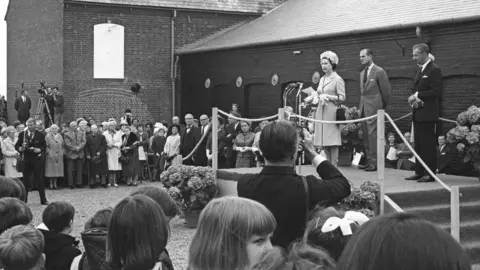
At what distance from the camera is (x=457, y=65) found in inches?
630

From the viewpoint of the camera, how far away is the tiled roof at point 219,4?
27000 millimetres

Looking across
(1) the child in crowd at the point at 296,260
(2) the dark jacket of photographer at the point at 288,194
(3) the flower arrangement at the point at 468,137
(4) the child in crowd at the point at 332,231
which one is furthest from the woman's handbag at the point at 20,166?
(1) the child in crowd at the point at 296,260

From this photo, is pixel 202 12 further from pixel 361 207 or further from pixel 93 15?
pixel 361 207

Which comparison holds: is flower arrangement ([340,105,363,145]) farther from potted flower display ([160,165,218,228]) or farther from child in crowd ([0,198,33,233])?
child in crowd ([0,198,33,233])

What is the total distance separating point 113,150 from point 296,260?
56.5ft

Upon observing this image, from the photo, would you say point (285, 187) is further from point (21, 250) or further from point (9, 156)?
point (9, 156)

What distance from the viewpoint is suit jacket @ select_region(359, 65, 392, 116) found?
11.5 m

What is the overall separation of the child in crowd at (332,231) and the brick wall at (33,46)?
23884 millimetres

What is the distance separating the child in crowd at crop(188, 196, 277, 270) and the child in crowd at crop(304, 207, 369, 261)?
36 centimetres

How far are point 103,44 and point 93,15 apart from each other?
1.11 m

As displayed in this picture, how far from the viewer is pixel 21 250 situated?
4086 mm

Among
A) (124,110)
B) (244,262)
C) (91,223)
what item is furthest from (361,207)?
(124,110)

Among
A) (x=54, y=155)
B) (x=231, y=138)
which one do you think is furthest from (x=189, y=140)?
(x=54, y=155)

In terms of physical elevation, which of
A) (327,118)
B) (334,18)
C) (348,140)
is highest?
(334,18)
